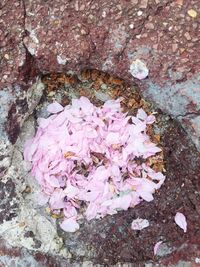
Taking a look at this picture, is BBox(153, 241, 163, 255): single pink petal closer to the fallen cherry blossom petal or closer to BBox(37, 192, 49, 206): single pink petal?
the fallen cherry blossom petal

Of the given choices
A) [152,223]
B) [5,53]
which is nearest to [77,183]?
[152,223]

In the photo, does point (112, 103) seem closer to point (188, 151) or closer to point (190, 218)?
point (188, 151)

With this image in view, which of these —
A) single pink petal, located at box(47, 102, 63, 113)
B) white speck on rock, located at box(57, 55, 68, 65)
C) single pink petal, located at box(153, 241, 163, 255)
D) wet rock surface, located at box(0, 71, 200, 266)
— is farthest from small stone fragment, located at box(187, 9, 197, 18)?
single pink petal, located at box(153, 241, 163, 255)

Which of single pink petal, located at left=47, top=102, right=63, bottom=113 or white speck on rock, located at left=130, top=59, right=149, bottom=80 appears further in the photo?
single pink petal, located at left=47, top=102, right=63, bottom=113

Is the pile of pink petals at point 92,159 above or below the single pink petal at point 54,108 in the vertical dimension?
below

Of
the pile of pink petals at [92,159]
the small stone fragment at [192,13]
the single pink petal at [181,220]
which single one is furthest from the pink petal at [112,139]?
the small stone fragment at [192,13]

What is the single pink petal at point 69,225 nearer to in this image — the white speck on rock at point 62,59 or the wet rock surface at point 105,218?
the wet rock surface at point 105,218

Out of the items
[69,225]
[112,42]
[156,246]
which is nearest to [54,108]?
[112,42]
